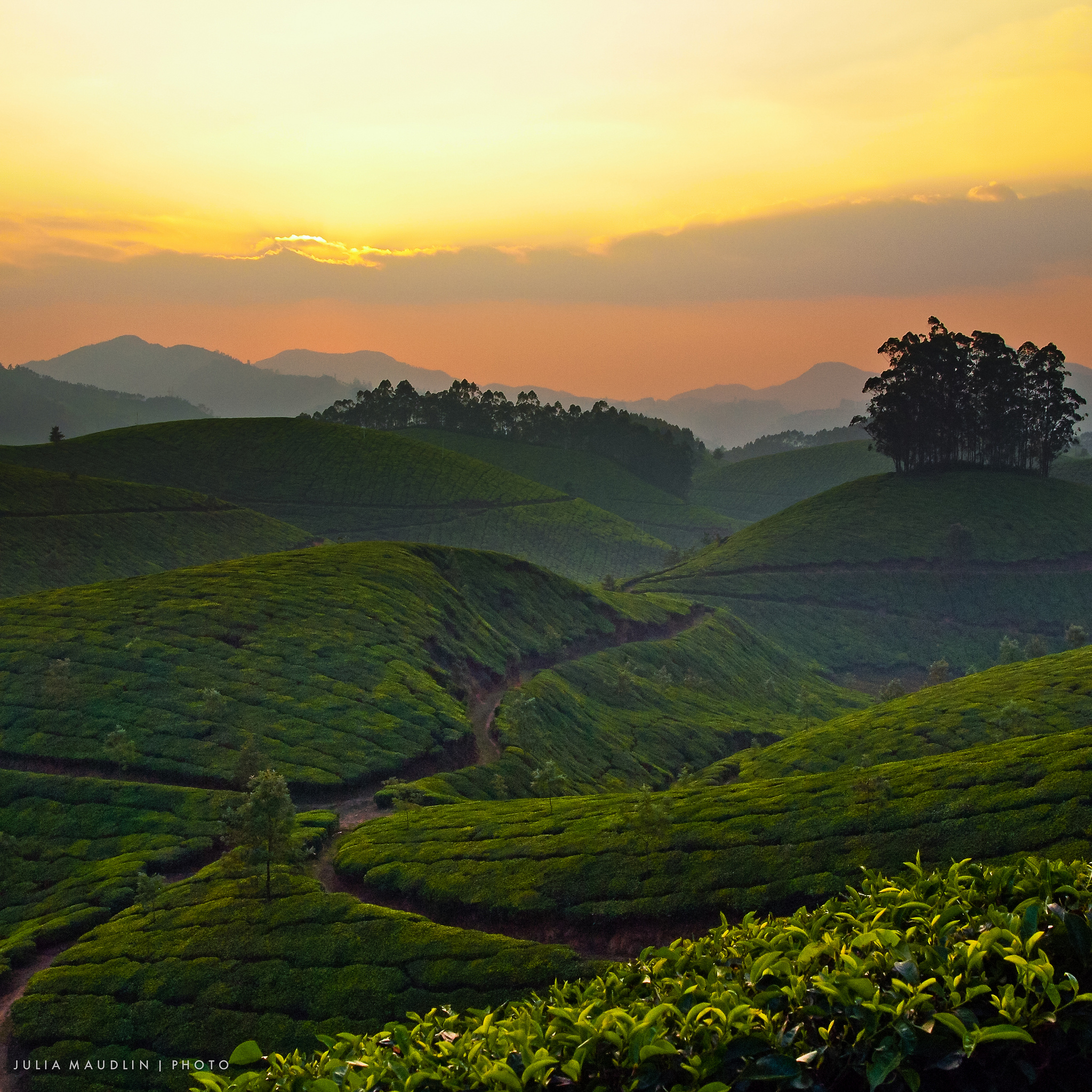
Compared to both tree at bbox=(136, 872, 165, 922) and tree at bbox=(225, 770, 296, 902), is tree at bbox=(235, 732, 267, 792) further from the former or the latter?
tree at bbox=(225, 770, 296, 902)

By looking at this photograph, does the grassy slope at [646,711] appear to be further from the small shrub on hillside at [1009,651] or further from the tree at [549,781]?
the small shrub on hillside at [1009,651]

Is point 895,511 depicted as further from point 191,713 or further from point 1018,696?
point 191,713

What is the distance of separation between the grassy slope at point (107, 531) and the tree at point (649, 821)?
344ft

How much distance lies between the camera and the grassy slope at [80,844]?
42.1 m

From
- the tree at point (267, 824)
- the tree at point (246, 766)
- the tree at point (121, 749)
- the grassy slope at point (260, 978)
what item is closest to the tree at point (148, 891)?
the grassy slope at point (260, 978)

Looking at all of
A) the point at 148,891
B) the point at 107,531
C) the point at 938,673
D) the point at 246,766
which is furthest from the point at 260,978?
the point at 107,531

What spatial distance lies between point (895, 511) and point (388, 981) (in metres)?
172

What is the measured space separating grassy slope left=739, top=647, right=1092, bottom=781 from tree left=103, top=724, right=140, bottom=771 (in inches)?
1809

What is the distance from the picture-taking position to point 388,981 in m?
33.7

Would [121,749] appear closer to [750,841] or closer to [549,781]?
[549,781]

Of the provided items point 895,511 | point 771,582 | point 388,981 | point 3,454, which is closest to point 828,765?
point 388,981

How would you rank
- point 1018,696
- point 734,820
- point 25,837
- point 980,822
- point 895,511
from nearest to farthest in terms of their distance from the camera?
point 980,822 → point 734,820 → point 25,837 → point 1018,696 → point 895,511

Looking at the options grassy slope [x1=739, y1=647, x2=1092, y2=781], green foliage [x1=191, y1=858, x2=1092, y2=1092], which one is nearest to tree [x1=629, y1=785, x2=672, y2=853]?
grassy slope [x1=739, y1=647, x2=1092, y2=781]

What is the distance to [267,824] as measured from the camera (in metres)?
40.1
